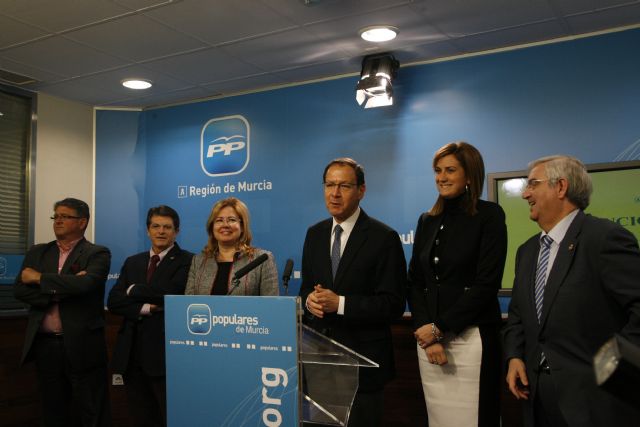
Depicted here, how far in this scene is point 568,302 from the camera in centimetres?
220

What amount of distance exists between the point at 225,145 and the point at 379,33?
79.7 inches

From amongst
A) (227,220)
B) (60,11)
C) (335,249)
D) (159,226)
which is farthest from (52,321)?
(335,249)

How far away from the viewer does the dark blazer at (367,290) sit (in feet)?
8.52

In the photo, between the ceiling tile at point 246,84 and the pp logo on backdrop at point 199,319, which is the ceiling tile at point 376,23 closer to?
the ceiling tile at point 246,84

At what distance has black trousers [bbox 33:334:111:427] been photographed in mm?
3863

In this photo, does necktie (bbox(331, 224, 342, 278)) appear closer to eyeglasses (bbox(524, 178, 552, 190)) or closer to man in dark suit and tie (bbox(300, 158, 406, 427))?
man in dark suit and tie (bbox(300, 158, 406, 427))

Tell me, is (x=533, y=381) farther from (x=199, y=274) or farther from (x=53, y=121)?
(x=53, y=121)

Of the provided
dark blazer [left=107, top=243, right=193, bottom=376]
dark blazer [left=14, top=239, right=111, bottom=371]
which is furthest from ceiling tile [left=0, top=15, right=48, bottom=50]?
dark blazer [left=107, top=243, right=193, bottom=376]

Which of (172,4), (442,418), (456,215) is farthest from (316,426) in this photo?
(172,4)

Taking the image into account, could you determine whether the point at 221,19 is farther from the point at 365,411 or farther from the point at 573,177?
the point at 365,411

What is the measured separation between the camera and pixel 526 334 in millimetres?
2398

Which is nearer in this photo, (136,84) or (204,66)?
(204,66)

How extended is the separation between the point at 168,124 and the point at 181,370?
3.96 meters

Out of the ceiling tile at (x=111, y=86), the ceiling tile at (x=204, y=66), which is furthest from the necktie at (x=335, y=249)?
the ceiling tile at (x=111, y=86)
